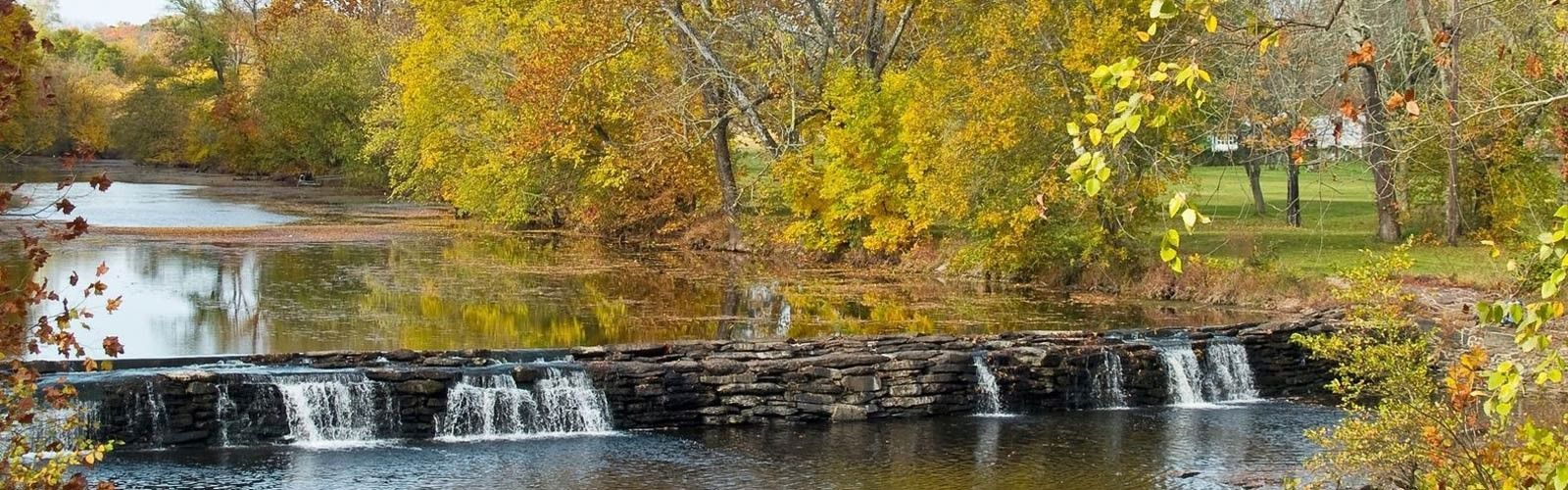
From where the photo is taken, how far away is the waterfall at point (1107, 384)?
18.0 m

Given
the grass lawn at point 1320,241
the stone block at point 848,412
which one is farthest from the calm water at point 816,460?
the grass lawn at point 1320,241

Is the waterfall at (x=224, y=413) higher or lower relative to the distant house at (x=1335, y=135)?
lower

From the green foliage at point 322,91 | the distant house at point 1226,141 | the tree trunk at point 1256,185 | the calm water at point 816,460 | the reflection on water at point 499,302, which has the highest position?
the green foliage at point 322,91

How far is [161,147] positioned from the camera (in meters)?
74.2

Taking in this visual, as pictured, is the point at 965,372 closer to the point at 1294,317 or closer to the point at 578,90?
the point at 1294,317

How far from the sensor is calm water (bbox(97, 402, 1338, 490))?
13.6m

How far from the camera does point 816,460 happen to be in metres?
14.8

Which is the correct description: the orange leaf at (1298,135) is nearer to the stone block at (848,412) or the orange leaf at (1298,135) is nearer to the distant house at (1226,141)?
the distant house at (1226,141)

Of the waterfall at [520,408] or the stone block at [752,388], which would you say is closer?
the waterfall at [520,408]

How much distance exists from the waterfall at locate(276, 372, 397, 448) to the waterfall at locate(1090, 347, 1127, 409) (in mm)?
7822

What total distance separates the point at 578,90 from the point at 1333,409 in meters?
20.3

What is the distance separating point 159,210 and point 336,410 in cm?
2970

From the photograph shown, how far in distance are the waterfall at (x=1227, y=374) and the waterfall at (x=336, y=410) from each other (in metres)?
9.37

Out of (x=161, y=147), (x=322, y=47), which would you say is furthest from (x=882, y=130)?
(x=161, y=147)
